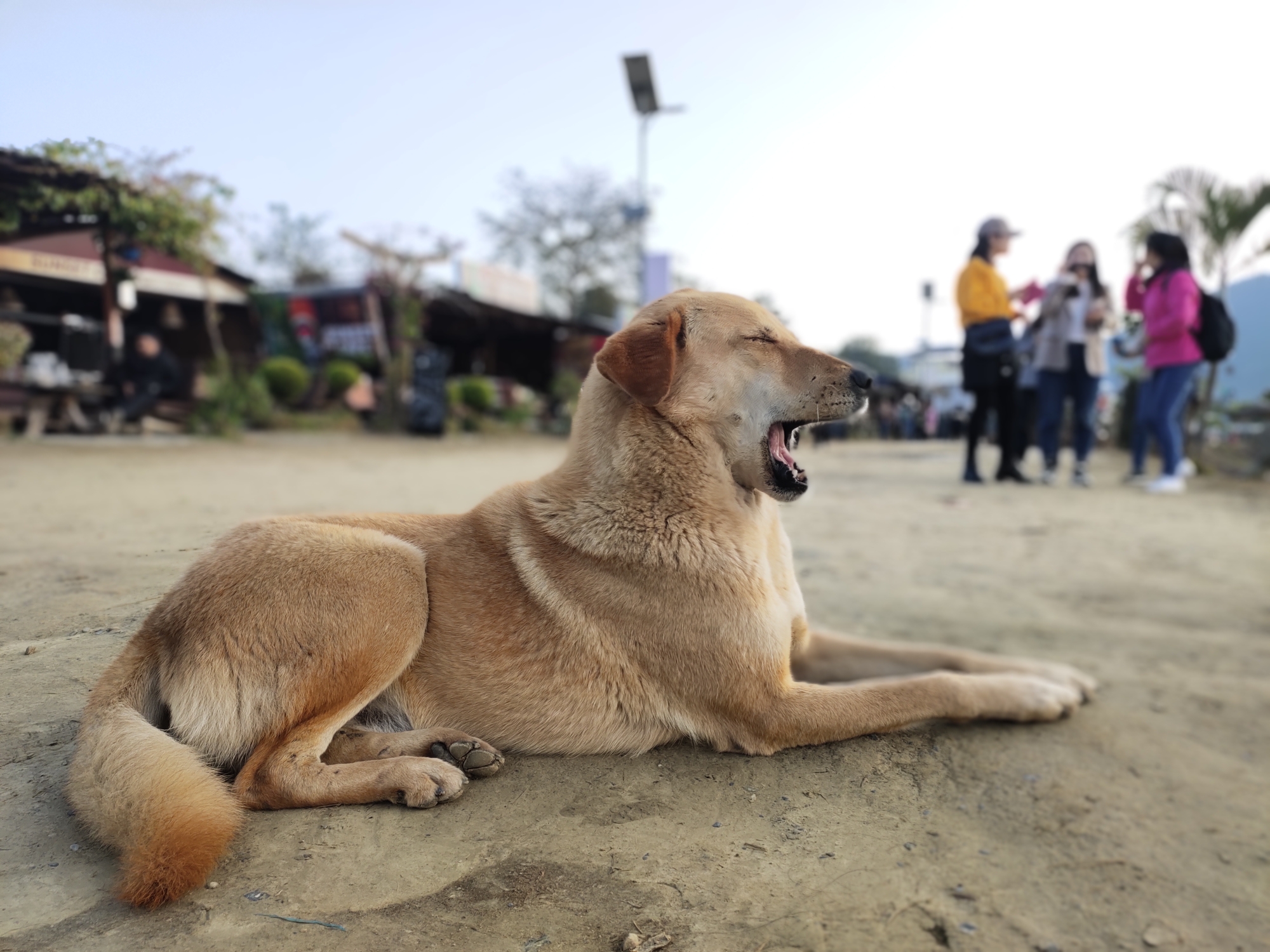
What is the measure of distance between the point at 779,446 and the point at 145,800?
1.82 meters

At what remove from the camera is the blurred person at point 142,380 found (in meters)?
10.0

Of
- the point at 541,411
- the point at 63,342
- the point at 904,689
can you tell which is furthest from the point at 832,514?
the point at 541,411

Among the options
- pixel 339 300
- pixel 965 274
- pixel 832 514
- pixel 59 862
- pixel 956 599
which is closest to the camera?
pixel 59 862

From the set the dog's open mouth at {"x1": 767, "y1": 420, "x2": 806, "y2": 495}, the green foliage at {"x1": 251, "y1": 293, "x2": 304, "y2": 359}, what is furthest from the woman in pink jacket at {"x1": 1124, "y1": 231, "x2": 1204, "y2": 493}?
the green foliage at {"x1": 251, "y1": 293, "x2": 304, "y2": 359}

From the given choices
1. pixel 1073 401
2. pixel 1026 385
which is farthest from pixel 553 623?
pixel 1026 385

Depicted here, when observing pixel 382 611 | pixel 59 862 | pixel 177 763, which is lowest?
pixel 59 862

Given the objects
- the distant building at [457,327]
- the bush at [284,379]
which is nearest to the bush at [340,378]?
the bush at [284,379]

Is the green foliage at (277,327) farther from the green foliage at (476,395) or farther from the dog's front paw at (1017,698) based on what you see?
the dog's front paw at (1017,698)

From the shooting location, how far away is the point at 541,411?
23.7 m

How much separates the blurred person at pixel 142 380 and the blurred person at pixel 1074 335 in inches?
445

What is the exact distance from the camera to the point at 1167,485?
8203mm

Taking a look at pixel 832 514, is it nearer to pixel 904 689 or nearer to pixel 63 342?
pixel 904 689

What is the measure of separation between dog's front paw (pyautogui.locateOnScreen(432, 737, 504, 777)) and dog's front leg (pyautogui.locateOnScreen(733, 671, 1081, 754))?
0.70 metres

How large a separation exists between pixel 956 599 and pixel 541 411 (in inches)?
768
